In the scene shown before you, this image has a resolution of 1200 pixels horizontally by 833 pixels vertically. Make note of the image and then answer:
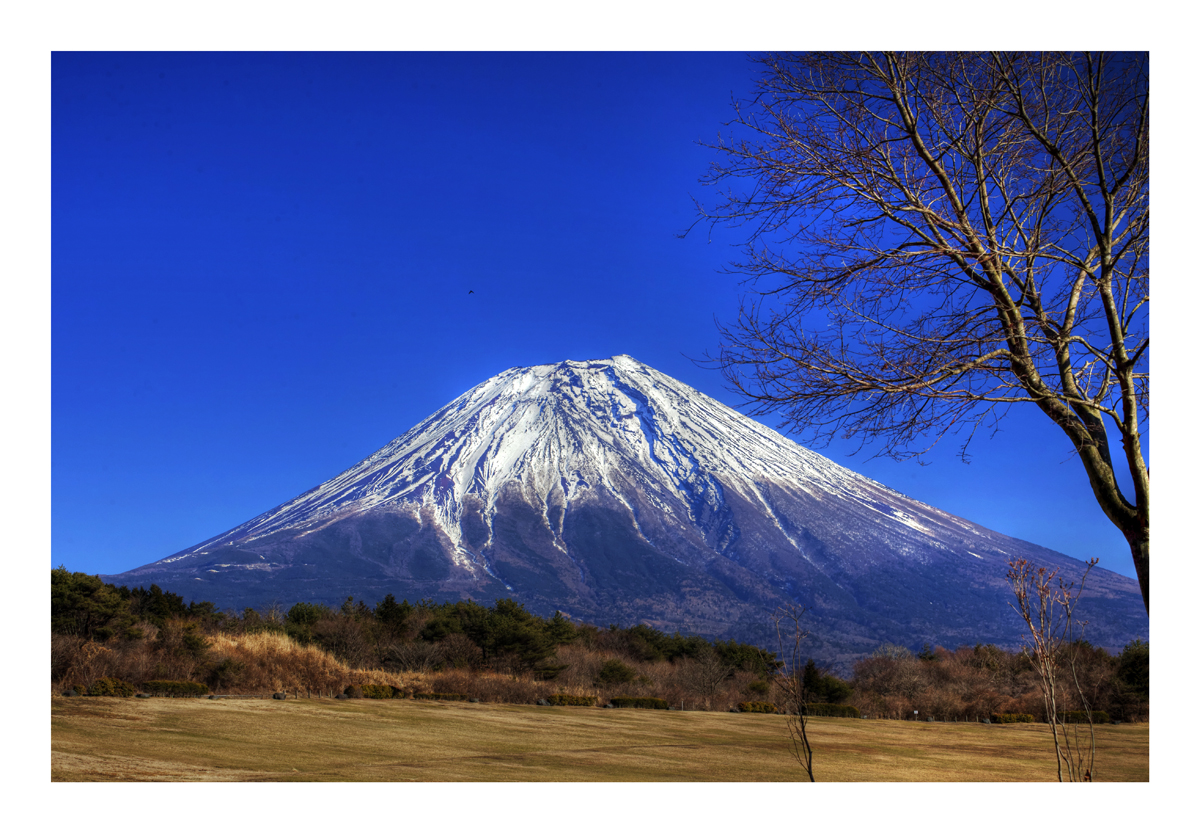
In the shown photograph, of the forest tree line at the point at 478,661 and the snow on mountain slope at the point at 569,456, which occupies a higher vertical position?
the snow on mountain slope at the point at 569,456

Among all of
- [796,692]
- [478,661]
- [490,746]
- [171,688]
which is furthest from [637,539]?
[796,692]

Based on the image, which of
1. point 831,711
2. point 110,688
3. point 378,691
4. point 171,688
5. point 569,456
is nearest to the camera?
point 110,688

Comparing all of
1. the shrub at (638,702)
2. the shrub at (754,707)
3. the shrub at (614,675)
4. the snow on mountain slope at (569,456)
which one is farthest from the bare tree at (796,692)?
the snow on mountain slope at (569,456)

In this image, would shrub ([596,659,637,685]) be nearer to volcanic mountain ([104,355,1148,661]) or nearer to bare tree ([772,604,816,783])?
bare tree ([772,604,816,783])

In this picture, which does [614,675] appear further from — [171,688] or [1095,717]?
[1095,717]

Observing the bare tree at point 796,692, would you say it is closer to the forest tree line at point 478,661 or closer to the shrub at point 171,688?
the forest tree line at point 478,661

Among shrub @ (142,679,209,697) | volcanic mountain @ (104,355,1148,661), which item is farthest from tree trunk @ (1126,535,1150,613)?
volcanic mountain @ (104,355,1148,661)
